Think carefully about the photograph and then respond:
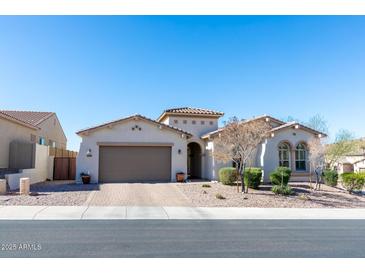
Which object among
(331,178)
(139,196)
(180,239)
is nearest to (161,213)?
(139,196)

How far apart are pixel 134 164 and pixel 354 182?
49.6 feet

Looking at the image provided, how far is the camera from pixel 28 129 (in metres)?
22.6

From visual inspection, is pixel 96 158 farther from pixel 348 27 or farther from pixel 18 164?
pixel 348 27

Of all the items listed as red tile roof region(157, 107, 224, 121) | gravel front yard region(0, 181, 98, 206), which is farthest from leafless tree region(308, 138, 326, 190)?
gravel front yard region(0, 181, 98, 206)

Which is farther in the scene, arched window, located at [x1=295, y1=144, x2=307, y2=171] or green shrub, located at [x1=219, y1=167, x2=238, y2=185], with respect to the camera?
arched window, located at [x1=295, y1=144, x2=307, y2=171]

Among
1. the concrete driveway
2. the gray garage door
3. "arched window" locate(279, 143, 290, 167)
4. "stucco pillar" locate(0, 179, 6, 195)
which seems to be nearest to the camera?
the concrete driveway

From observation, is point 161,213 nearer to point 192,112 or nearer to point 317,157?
point 317,157

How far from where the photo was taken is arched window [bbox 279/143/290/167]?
70.3 ft

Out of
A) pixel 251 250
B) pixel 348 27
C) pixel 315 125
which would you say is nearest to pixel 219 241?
pixel 251 250

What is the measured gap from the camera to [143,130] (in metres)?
20.5

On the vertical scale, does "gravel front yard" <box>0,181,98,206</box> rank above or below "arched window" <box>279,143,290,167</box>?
below

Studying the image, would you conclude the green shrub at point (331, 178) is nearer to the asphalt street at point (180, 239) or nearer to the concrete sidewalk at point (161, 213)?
the concrete sidewalk at point (161, 213)

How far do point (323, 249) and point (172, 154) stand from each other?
14.5 metres

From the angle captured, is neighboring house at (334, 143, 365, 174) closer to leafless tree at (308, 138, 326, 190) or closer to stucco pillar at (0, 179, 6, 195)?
leafless tree at (308, 138, 326, 190)
